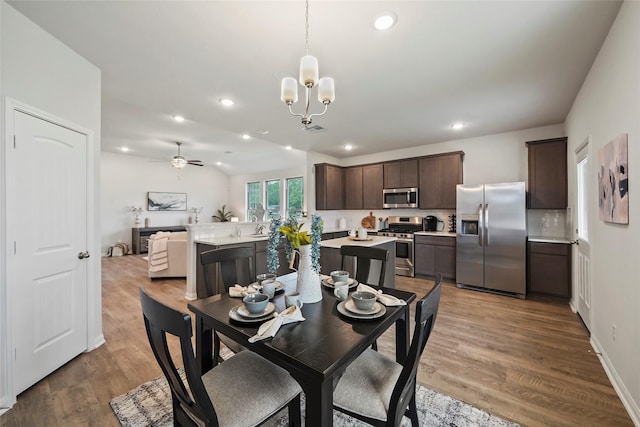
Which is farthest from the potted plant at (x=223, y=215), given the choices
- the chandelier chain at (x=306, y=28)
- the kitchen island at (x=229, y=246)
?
the chandelier chain at (x=306, y=28)

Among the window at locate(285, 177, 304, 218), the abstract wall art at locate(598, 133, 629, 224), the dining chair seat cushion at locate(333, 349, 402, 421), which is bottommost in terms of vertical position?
the dining chair seat cushion at locate(333, 349, 402, 421)

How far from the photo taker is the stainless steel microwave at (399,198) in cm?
526

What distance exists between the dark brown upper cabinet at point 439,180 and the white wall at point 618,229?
2193 millimetres

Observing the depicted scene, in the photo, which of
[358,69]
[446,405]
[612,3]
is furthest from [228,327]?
[612,3]

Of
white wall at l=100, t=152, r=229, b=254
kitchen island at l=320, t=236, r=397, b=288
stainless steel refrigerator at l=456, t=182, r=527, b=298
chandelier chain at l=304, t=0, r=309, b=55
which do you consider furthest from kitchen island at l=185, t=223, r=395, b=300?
white wall at l=100, t=152, r=229, b=254

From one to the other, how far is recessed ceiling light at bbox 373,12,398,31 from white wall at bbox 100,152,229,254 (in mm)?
8482

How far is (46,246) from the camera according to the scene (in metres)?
2.06

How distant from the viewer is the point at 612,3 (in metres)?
1.74

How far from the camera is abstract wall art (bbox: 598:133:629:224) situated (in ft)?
5.76

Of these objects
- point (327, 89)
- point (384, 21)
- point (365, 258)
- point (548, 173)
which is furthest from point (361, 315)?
point (548, 173)

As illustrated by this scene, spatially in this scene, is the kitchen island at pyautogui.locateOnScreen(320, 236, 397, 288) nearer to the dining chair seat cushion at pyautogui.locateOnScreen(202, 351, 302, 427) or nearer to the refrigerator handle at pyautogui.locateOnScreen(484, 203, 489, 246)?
the refrigerator handle at pyautogui.locateOnScreen(484, 203, 489, 246)

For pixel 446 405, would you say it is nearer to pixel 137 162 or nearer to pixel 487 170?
pixel 487 170

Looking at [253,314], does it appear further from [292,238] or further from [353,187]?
[353,187]

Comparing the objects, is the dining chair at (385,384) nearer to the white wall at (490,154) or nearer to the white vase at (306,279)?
the white vase at (306,279)
